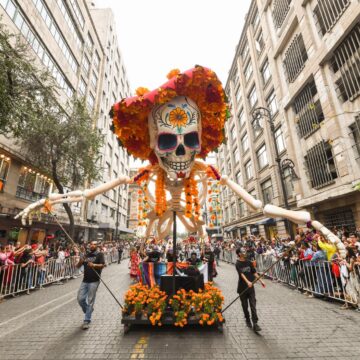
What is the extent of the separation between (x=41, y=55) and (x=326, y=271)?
77.8 feet

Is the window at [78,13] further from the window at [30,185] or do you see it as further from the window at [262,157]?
the window at [262,157]

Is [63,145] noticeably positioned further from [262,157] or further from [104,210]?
[104,210]

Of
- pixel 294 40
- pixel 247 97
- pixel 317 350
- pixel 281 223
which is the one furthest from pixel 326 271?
pixel 247 97

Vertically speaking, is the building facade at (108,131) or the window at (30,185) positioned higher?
the building facade at (108,131)

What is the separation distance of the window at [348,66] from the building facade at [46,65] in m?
15.2

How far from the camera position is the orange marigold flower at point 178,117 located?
418 centimetres

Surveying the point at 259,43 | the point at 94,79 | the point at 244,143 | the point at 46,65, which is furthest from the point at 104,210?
the point at 259,43

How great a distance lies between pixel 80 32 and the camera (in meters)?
26.7

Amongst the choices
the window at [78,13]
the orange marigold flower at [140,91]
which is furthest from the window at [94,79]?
the orange marigold flower at [140,91]

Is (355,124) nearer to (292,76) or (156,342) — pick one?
(292,76)

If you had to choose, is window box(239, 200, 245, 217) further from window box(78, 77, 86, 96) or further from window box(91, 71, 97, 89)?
window box(91, 71, 97, 89)

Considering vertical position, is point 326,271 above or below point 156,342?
above

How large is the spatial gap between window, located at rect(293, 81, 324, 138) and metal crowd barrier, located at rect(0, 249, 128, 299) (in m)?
17.6

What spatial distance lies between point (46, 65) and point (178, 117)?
2065cm
